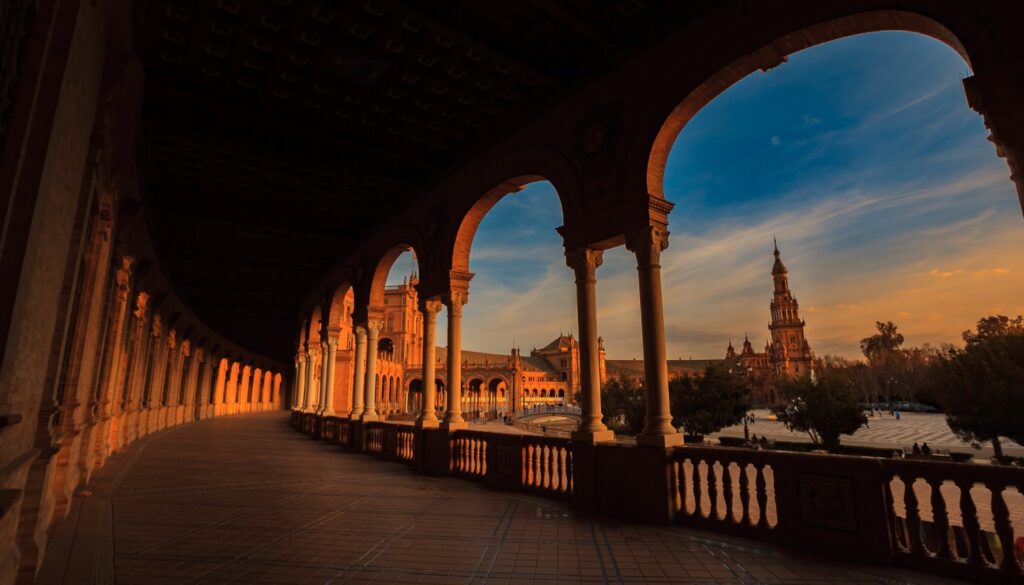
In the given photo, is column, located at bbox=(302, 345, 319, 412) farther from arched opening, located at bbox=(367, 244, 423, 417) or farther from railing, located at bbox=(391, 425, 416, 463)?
arched opening, located at bbox=(367, 244, 423, 417)

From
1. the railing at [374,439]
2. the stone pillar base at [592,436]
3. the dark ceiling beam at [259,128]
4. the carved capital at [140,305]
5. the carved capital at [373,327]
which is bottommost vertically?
the railing at [374,439]

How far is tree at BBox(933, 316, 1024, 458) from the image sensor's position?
1927 centimetres

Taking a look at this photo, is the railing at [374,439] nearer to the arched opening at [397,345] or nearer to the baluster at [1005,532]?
the baluster at [1005,532]

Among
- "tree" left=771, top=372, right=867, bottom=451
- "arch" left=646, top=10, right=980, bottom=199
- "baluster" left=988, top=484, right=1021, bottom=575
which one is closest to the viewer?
"baluster" left=988, top=484, right=1021, bottom=575

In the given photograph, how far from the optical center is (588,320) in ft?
24.2

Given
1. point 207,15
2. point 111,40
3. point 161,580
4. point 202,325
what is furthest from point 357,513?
point 202,325

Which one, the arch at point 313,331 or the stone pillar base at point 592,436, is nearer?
the stone pillar base at point 592,436

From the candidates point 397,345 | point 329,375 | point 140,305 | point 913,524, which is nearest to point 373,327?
point 329,375

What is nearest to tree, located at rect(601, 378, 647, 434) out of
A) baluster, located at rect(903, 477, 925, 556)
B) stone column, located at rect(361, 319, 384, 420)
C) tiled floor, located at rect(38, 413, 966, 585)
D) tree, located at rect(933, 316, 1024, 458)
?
tree, located at rect(933, 316, 1024, 458)

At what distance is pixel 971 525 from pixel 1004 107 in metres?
3.26

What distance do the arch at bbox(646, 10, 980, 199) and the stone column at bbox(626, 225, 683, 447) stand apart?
25.5 inches

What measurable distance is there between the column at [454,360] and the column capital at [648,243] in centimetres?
445

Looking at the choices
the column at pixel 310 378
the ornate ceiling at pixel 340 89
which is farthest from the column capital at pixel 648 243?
the column at pixel 310 378

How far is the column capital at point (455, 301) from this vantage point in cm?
1014
